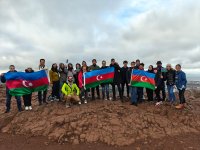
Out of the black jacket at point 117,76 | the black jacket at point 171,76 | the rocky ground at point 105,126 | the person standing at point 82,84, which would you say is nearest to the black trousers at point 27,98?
the rocky ground at point 105,126

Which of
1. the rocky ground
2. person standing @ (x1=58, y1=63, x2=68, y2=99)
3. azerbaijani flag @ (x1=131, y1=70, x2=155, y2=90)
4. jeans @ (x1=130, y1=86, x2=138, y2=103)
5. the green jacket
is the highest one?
person standing @ (x1=58, y1=63, x2=68, y2=99)

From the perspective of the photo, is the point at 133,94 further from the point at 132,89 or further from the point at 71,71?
the point at 71,71

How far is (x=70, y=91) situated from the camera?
568 inches

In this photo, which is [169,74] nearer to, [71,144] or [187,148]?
[187,148]

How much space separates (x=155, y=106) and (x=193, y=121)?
6.62 ft

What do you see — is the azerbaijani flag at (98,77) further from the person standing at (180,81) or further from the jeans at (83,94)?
the person standing at (180,81)

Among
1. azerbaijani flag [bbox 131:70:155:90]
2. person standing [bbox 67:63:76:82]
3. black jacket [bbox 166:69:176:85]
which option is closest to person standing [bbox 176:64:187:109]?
black jacket [bbox 166:69:176:85]

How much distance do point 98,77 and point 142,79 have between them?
2.36 m

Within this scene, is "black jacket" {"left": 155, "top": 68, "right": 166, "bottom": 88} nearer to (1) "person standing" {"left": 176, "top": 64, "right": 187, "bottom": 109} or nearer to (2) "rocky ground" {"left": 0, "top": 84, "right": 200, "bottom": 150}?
(1) "person standing" {"left": 176, "top": 64, "right": 187, "bottom": 109}

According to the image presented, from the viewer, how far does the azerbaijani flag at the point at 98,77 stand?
15.3m

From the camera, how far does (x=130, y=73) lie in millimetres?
15398

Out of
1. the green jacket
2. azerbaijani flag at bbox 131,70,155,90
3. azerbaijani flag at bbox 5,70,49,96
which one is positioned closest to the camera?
the green jacket

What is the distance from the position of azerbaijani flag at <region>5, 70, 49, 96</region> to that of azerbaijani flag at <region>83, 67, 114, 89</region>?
83.2 inches

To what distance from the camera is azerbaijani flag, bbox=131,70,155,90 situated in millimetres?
15353
